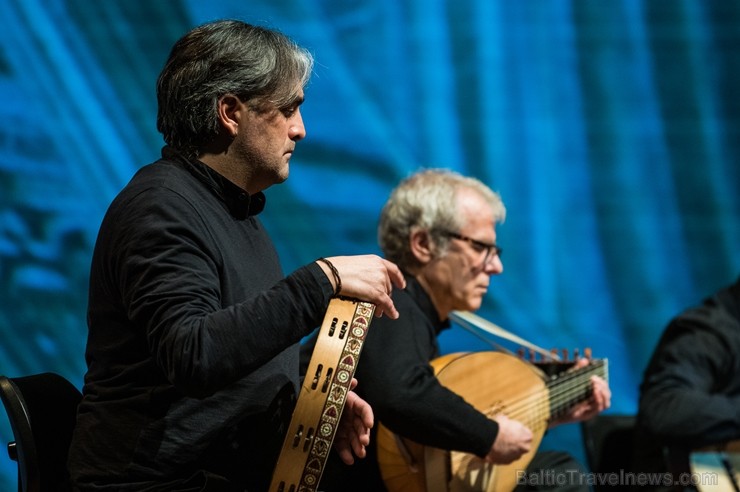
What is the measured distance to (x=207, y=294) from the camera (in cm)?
183

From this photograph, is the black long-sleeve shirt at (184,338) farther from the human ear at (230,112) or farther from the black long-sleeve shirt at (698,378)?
the black long-sleeve shirt at (698,378)

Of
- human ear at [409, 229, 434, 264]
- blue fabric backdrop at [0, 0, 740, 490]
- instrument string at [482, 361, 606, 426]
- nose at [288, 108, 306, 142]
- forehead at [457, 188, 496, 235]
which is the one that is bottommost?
instrument string at [482, 361, 606, 426]

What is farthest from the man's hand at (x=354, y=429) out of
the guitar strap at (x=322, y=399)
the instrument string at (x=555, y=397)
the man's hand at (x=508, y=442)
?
the instrument string at (x=555, y=397)

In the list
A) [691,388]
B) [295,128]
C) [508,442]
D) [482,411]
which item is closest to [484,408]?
[482,411]

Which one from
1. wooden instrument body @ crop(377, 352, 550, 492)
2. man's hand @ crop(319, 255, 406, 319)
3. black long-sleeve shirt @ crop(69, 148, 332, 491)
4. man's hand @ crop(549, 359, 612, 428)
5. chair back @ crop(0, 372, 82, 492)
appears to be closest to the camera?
black long-sleeve shirt @ crop(69, 148, 332, 491)

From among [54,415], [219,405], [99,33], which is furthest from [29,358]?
[219,405]

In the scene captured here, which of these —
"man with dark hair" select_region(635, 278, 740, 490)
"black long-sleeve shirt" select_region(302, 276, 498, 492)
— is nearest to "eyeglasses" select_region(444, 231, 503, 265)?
"black long-sleeve shirt" select_region(302, 276, 498, 492)

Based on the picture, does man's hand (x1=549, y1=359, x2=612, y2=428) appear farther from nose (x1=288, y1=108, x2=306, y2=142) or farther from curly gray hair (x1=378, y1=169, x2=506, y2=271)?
nose (x1=288, y1=108, x2=306, y2=142)

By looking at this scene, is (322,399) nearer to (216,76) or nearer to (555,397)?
(216,76)

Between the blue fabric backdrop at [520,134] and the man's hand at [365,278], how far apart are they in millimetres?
2100

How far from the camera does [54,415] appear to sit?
2127 millimetres

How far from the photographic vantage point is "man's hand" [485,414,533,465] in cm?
296

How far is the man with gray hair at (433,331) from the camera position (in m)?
2.83

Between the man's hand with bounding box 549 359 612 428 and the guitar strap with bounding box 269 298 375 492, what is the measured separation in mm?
1817
